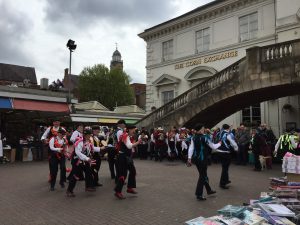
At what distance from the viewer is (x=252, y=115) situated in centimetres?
2402

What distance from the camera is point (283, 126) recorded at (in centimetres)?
2161

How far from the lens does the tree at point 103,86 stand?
5791cm

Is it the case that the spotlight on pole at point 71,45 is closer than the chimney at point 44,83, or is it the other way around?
the spotlight on pole at point 71,45

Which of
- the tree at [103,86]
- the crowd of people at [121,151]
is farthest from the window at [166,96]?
the tree at [103,86]

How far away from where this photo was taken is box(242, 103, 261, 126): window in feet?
77.5

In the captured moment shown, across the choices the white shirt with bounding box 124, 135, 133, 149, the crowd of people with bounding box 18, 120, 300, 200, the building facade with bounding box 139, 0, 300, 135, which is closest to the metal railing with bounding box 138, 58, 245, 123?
the crowd of people with bounding box 18, 120, 300, 200

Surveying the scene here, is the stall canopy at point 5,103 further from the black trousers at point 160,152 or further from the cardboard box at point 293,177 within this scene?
the cardboard box at point 293,177

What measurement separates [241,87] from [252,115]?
21.5 feet

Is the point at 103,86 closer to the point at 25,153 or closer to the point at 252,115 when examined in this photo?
the point at 252,115

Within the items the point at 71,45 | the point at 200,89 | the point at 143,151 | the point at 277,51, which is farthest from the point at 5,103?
the point at 277,51

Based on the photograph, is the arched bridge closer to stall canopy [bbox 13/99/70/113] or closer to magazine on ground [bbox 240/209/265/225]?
stall canopy [bbox 13/99/70/113]

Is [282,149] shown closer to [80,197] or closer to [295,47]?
[295,47]

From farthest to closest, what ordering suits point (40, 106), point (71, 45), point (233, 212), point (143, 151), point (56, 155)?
point (71, 45) → point (143, 151) → point (40, 106) → point (56, 155) → point (233, 212)

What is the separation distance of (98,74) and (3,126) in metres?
37.0
